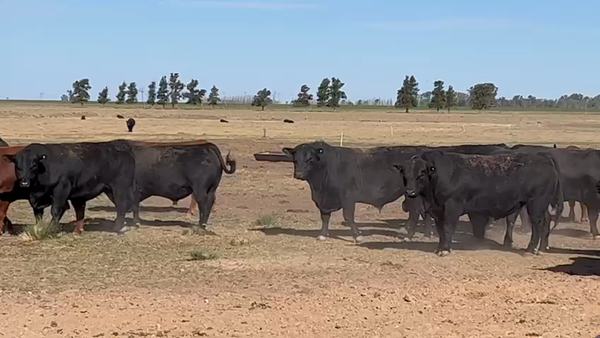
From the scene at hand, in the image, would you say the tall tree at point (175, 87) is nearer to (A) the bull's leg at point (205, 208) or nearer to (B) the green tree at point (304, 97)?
(B) the green tree at point (304, 97)

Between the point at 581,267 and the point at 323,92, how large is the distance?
496 ft

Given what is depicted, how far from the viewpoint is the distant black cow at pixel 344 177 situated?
16.0 meters

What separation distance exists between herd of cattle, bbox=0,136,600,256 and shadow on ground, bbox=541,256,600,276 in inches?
36.8

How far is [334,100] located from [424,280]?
15193 centimetres

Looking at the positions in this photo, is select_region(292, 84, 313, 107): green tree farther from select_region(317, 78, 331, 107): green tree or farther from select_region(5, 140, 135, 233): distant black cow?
select_region(5, 140, 135, 233): distant black cow

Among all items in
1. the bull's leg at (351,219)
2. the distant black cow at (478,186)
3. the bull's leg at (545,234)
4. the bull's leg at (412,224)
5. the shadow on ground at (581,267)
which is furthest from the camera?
the bull's leg at (412,224)

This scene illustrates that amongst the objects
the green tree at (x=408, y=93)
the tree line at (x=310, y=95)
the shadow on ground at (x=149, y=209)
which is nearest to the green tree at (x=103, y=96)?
the tree line at (x=310, y=95)

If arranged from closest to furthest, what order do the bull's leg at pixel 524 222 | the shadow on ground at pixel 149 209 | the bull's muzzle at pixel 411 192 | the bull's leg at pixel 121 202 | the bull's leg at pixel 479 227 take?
1. the bull's muzzle at pixel 411 192
2. the bull's leg at pixel 479 227
3. the bull's leg at pixel 121 202
4. the bull's leg at pixel 524 222
5. the shadow on ground at pixel 149 209

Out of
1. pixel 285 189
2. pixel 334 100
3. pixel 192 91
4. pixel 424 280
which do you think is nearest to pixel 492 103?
pixel 334 100

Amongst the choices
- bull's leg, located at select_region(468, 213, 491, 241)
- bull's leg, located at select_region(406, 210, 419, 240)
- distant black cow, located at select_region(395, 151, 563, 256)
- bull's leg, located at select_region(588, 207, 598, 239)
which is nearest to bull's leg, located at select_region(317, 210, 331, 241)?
bull's leg, located at select_region(406, 210, 419, 240)

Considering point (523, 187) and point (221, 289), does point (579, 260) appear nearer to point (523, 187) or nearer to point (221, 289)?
point (523, 187)

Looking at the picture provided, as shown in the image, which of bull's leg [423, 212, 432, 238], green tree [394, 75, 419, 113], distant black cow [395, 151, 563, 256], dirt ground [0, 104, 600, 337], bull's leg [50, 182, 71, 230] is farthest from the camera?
green tree [394, 75, 419, 113]

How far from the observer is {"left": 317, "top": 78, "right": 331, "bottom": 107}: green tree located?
531 feet

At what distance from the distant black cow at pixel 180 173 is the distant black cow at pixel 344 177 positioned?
157cm
